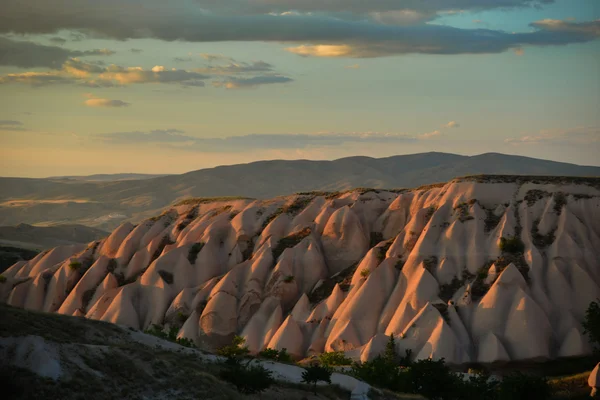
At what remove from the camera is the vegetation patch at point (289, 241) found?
75.4 meters

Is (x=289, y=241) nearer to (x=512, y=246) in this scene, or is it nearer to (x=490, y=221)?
(x=490, y=221)

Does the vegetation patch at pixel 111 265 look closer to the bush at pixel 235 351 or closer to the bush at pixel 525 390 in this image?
the bush at pixel 235 351

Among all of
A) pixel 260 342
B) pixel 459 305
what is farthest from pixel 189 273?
pixel 459 305

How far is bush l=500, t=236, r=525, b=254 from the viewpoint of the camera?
6366 centimetres

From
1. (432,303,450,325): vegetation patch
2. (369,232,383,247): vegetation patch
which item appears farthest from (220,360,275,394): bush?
(369,232,383,247): vegetation patch

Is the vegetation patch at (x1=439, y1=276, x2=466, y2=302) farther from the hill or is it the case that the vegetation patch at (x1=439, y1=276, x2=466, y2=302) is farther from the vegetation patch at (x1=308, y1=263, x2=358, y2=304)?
the hill

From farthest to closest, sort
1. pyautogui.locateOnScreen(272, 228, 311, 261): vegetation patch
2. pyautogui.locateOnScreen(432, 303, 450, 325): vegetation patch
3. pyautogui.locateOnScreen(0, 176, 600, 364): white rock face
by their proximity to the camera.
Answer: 1. pyautogui.locateOnScreen(272, 228, 311, 261): vegetation patch
2. pyautogui.locateOnScreen(432, 303, 450, 325): vegetation patch
3. pyautogui.locateOnScreen(0, 176, 600, 364): white rock face

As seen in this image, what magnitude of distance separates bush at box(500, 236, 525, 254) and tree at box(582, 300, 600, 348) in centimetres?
823

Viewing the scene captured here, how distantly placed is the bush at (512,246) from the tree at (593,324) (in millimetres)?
8234

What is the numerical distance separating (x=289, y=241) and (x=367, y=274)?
1160 cm

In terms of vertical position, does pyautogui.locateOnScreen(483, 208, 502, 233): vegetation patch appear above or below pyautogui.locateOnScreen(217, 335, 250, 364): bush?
above

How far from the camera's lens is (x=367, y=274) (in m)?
67.6

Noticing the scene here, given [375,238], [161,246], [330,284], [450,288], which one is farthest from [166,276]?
[450,288]

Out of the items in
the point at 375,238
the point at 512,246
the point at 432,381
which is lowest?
the point at 432,381
